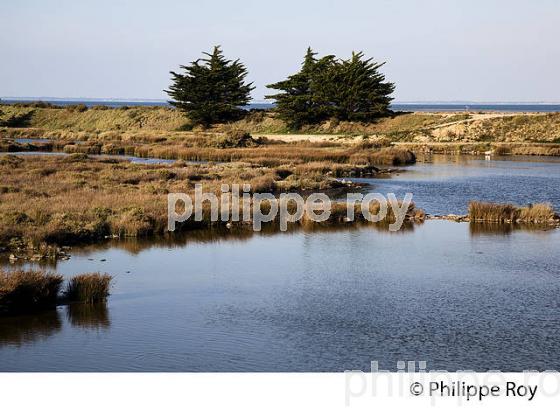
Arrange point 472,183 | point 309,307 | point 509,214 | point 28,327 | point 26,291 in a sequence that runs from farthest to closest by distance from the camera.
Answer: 1. point 472,183
2. point 509,214
3. point 309,307
4. point 26,291
5. point 28,327

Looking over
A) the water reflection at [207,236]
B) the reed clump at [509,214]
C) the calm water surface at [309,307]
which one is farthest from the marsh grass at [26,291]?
the reed clump at [509,214]

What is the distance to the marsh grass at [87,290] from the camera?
62.8 ft

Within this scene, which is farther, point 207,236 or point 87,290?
point 207,236

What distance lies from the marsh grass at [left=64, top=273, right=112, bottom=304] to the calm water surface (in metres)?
0.39

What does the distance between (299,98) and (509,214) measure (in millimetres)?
52032

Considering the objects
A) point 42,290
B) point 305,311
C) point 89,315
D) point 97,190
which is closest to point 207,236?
point 97,190

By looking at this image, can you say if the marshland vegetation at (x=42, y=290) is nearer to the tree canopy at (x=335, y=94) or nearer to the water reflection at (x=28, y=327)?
the water reflection at (x=28, y=327)

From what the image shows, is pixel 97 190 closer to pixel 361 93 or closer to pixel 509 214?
pixel 509 214

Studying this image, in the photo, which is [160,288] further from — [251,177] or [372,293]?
[251,177]

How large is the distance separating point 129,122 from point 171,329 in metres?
84.8

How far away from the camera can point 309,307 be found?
18984mm

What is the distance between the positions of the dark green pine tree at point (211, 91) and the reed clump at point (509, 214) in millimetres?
56845

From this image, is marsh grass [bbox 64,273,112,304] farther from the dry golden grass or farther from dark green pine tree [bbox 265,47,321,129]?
dark green pine tree [bbox 265,47,321,129]

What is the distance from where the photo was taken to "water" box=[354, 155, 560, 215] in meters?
39.0
